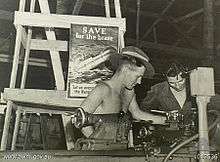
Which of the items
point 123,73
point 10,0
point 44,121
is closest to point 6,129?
point 123,73

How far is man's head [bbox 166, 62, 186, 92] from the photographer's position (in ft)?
9.40

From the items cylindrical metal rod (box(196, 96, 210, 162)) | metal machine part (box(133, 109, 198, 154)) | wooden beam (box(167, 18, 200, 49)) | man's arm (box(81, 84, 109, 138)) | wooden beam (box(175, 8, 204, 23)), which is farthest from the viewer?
wooden beam (box(167, 18, 200, 49))

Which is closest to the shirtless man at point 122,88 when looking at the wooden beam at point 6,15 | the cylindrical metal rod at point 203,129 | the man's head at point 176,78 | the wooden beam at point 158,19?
the man's head at point 176,78

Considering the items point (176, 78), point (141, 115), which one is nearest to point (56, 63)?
point (141, 115)

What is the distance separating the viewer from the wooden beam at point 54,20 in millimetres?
3361

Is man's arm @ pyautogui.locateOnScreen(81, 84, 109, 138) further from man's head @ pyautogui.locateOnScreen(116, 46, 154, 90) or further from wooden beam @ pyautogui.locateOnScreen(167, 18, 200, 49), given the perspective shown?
wooden beam @ pyautogui.locateOnScreen(167, 18, 200, 49)

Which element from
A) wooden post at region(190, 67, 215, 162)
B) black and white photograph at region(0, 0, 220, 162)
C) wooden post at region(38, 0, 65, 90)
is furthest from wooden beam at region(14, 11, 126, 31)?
wooden post at region(190, 67, 215, 162)

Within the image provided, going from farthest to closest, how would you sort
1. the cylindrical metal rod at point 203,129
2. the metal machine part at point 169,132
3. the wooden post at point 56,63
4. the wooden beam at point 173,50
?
the wooden beam at point 173,50 < the wooden post at point 56,63 < the metal machine part at point 169,132 < the cylindrical metal rod at point 203,129

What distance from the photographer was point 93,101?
9.03 feet

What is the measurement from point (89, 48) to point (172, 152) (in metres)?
1.78

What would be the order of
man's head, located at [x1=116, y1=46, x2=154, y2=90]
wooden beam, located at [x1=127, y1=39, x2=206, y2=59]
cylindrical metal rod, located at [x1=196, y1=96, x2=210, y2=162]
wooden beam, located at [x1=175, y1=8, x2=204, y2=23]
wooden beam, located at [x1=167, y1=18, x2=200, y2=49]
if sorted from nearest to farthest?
cylindrical metal rod, located at [x1=196, y1=96, x2=210, y2=162] < man's head, located at [x1=116, y1=46, x2=154, y2=90] < wooden beam, located at [x1=175, y1=8, x2=204, y2=23] < wooden beam, located at [x1=167, y1=18, x2=200, y2=49] < wooden beam, located at [x1=127, y1=39, x2=206, y2=59]

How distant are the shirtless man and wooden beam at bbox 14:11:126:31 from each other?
1.81 feet

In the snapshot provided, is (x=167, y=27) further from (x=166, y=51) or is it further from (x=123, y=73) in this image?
(x=123, y=73)

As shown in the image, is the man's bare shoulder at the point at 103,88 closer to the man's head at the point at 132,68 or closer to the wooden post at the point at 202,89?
the man's head at the point at 132,68
